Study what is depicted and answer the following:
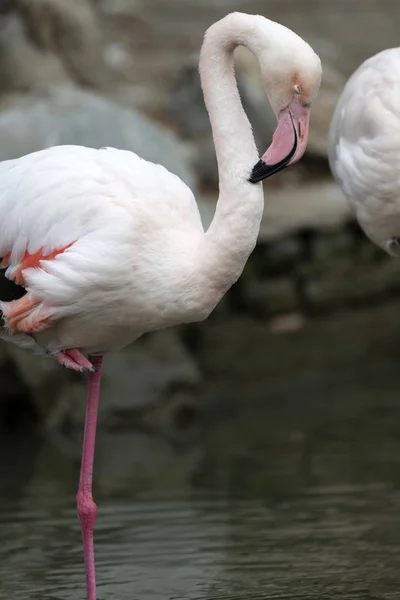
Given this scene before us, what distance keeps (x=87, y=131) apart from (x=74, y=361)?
4546mm

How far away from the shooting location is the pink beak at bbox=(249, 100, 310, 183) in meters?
4.77

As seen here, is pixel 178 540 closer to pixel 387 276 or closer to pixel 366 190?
pixel 366 190

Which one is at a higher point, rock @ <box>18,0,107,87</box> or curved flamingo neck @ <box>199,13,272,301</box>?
rock @ <box>18,0,107,87</box>

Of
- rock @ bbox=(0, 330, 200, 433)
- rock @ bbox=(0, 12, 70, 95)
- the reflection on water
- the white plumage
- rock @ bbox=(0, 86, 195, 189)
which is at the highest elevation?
rock @ bbox=(0, 12, 70, 95)

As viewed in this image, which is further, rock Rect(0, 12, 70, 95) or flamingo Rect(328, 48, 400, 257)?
rock Rect(0, 12, 70, 95)

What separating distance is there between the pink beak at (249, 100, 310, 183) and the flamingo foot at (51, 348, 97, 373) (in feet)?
3.55

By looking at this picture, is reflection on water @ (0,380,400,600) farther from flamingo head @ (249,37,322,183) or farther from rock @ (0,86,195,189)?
rock @ (0,86,195,189)

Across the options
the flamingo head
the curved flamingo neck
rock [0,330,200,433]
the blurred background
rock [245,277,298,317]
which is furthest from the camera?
rock [245,277,298,317]

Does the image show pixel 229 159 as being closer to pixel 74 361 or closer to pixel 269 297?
pixel 74 361

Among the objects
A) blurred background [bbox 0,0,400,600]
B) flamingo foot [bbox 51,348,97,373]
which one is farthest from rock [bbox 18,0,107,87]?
flamingo foot [bbox 51,348,97,373]

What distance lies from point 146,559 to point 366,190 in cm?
199

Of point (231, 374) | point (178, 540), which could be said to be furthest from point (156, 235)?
point (231, 374)

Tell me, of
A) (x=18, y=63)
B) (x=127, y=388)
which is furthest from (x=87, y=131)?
(x=18, y=63)

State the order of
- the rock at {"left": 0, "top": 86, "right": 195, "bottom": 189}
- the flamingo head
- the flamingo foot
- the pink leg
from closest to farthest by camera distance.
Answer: the flamingo head
the flamingo foot
the pink leg
the rock at {"left": 0, "top": 86, "right": 195, "bottom": 189}
